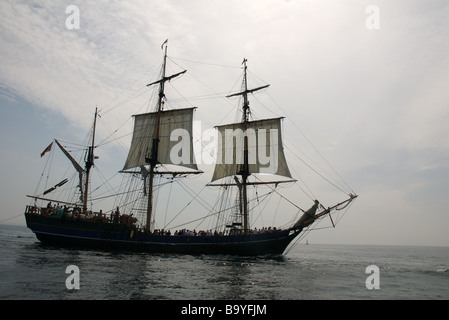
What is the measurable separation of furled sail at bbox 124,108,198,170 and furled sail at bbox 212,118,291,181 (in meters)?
6.48

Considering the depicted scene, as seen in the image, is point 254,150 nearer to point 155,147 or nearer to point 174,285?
point 155,147

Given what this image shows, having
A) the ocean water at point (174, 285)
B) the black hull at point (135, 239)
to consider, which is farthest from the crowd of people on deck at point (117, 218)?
the ocean water at point (174, 285)

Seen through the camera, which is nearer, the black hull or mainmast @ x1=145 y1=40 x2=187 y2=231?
the black hull

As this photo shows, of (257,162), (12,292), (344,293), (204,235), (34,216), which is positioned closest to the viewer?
(12,292)

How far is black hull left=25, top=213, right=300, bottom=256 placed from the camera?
37.2m

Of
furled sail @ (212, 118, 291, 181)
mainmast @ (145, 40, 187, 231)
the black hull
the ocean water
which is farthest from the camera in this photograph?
furled sail @ (212, 118, 291, 181)

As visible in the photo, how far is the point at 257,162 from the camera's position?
48531 mm

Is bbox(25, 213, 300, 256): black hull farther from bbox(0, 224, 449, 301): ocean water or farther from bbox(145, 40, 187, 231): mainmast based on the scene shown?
bbox(0, 224, 449, 301): ocean water

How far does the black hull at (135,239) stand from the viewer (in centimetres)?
3722

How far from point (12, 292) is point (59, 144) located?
112 ft

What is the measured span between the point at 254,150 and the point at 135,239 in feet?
76.0

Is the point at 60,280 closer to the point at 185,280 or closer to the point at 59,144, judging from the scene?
the point at 185,280

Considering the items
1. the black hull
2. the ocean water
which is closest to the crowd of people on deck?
the black hull

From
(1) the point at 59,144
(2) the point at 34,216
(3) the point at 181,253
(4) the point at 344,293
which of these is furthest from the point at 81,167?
(4) the point at 344,293
